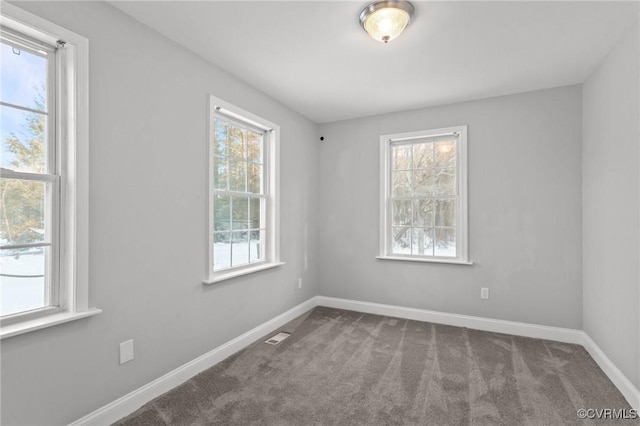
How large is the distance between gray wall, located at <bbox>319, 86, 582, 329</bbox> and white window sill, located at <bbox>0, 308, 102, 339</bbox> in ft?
10.0

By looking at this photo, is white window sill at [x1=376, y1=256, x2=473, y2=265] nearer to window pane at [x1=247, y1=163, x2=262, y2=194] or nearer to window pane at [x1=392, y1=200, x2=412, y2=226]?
window pane at [x1=392, y1=200, x2=412, y2=226]

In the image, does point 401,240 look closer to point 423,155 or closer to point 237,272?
point 423,155

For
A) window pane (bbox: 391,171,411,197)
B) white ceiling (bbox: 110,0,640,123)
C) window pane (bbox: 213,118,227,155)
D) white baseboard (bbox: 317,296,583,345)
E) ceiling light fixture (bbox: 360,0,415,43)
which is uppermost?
white ceiling (bbox: 110,0,640,123)

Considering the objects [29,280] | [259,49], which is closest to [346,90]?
[259,49]

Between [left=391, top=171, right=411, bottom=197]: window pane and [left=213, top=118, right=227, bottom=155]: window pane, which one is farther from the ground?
[left=213, top=118, right=227, bottom=155]: window pane

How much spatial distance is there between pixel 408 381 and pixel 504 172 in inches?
95.1

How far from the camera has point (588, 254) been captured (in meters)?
3.01

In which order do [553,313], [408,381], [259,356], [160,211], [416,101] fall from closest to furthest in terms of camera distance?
[160,211] < [408,381] < [259,356] < [553,313] < [416,101]

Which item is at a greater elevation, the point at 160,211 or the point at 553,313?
the point at 160,211

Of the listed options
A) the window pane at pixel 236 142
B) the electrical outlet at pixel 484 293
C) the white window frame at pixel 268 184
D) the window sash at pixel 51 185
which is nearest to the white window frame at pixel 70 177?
the window sash at pixel 51 185

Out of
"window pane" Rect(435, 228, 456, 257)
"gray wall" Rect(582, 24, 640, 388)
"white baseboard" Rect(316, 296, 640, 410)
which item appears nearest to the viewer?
"gray wall" Rect(582, 24, 640, 388)

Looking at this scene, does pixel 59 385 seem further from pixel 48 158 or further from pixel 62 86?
pixel 62 86

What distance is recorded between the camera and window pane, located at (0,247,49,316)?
5.30 feet

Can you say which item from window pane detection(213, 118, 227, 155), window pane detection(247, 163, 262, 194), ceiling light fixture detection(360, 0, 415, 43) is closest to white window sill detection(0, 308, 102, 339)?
window pane detection(213, 118, 227, 155)
